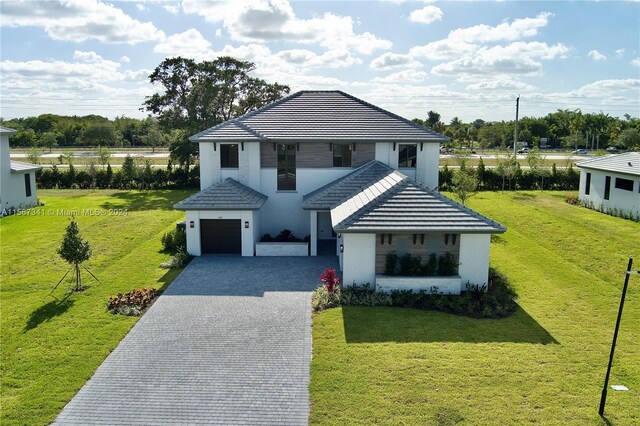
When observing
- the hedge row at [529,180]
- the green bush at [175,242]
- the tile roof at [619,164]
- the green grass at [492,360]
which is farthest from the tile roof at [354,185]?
the hedge row at [529,180]

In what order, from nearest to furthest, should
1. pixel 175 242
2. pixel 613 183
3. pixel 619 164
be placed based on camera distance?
pixel 175 242 < pixel 613 183 < pixel 619 164

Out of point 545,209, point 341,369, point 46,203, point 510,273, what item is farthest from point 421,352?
point 46,203

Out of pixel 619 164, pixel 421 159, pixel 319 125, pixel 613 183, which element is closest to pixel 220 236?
pixel 319 125

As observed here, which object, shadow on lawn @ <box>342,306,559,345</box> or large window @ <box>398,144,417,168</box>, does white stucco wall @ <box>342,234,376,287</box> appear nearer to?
shadow on lawn @ <box>342,306,559,345</box>

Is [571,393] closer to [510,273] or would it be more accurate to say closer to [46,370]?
[510,273]

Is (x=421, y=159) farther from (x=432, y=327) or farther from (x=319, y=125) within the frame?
(x=432, y=327)

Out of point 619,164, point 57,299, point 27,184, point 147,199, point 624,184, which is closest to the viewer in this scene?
point 57,299
